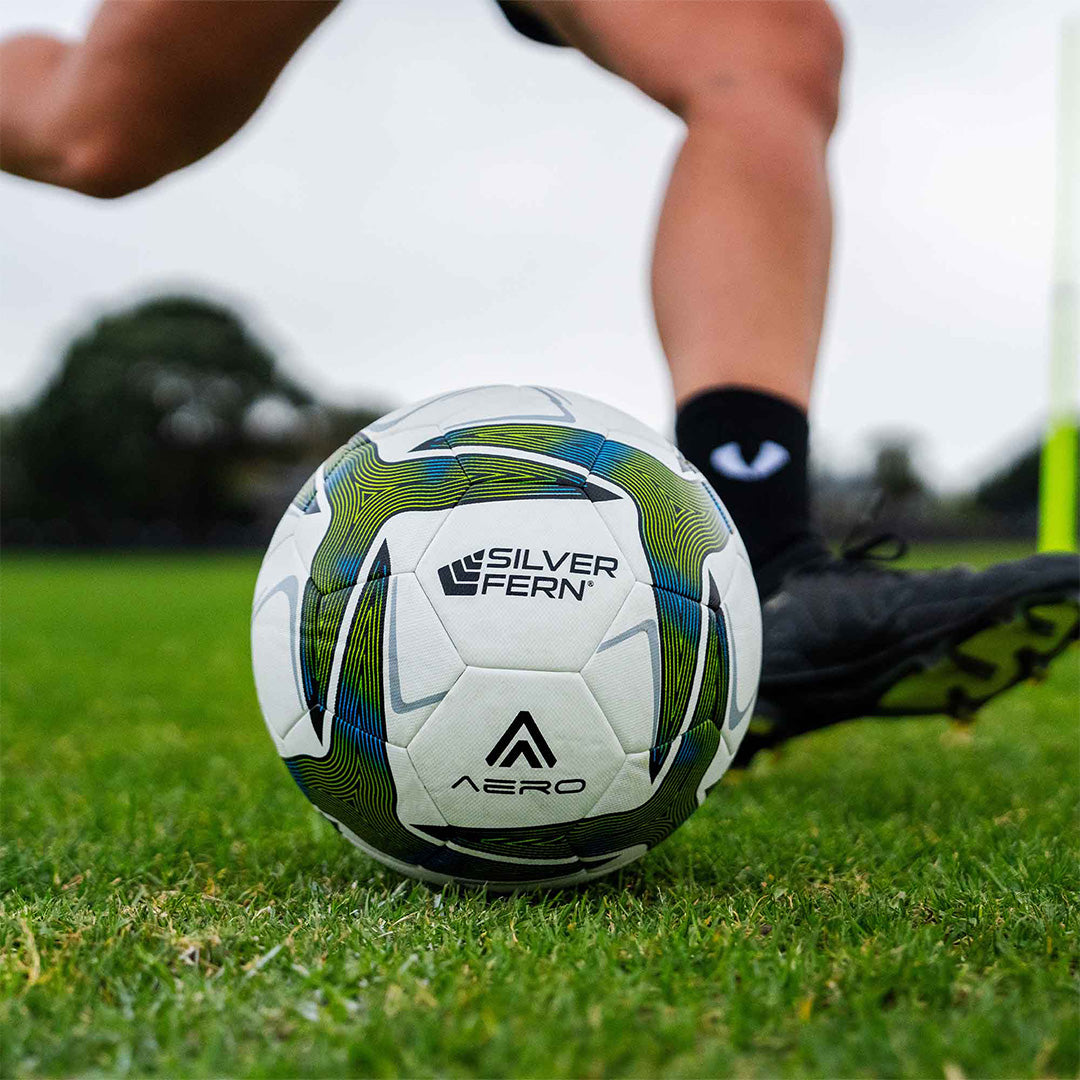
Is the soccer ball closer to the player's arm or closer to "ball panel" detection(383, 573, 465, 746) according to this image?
"ball panel" detection(383, 573, 465, 746)

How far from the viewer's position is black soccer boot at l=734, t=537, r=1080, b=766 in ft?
7.44

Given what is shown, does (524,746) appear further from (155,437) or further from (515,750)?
(155,437)

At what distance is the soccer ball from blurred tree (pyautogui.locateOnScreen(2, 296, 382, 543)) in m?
38.6

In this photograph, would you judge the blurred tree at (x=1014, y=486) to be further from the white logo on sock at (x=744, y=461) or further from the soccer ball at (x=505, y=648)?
the soccer ball at (x=505, y=648)

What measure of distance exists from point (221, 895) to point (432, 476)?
714 mm

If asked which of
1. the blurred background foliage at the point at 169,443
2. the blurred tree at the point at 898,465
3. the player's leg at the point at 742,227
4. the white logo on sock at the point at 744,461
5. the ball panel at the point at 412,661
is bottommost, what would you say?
the blurred tree at the point at 898,465

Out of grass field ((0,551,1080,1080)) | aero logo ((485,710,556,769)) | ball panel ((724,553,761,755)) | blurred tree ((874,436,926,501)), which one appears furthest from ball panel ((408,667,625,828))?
blurred tree ((874,436,926,501))

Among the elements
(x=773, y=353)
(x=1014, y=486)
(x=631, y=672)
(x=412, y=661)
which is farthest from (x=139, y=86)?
(x=1014, y=486)

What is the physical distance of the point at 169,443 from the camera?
39.2 m

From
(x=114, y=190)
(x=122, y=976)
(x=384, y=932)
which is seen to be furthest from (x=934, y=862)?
(x=114, y=190)

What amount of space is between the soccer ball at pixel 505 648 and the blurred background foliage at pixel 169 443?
1401 inches

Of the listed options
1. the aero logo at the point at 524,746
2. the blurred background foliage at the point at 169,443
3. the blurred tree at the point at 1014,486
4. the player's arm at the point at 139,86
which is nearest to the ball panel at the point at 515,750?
the aero logo at the point at 524,746

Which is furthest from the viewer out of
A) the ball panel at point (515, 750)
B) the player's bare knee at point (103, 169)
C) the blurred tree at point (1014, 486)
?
the blurred tree at point (1014, 486)

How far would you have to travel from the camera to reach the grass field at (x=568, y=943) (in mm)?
1133
